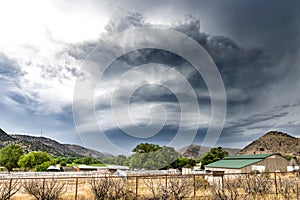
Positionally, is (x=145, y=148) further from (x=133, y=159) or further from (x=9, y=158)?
(x=9, y=158)

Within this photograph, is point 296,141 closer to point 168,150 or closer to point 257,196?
point 168,150

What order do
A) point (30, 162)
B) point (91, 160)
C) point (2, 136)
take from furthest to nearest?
point (2, 136), point (91, 160), point (30, 162)

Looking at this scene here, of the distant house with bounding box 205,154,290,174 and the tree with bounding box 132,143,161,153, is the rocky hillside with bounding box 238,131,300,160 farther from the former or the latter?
the distant house with bounding box 205,154,290,174

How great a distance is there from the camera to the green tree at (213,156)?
219 ft

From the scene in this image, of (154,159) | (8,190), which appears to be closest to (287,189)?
(8,190)

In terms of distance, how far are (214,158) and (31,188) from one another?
2166 inches

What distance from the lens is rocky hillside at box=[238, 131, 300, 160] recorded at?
10827 cm

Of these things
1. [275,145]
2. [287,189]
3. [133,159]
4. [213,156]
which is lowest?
[287,189]

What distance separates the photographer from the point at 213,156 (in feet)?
222

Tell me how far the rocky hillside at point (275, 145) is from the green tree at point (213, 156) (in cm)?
4731

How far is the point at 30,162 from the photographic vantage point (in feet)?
197

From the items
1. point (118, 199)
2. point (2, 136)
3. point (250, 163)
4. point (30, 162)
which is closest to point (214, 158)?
point (250, 163)

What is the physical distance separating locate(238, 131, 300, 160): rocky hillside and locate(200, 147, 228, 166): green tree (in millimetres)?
47305

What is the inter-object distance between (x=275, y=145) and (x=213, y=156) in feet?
196
